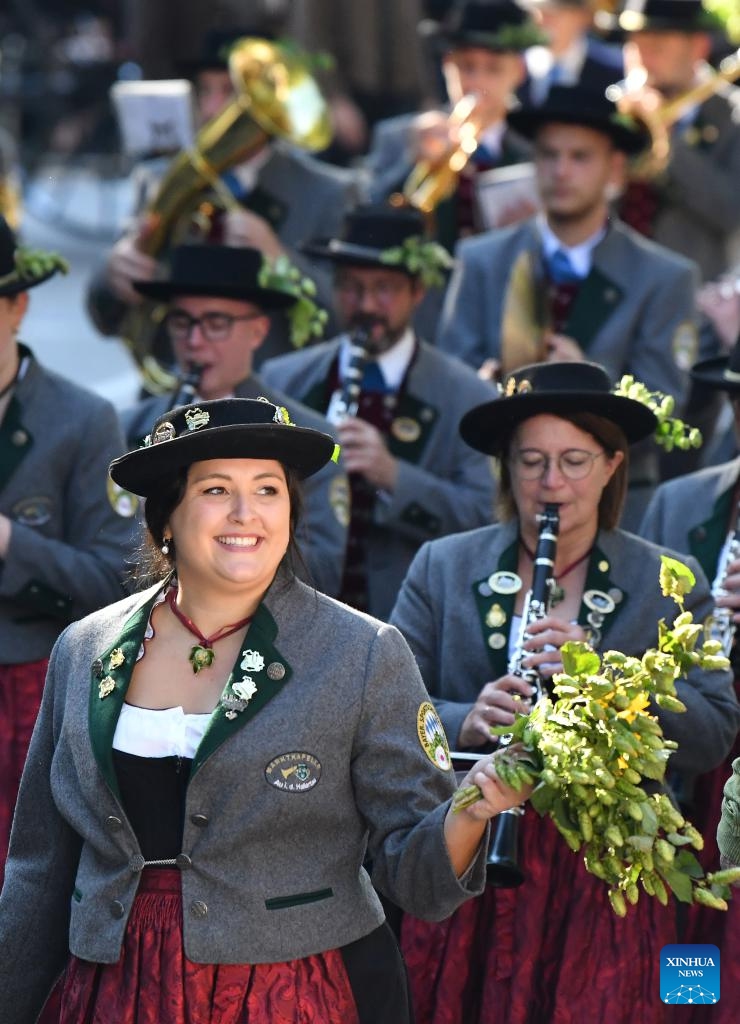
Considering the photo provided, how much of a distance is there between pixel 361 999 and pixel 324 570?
2.72 metres

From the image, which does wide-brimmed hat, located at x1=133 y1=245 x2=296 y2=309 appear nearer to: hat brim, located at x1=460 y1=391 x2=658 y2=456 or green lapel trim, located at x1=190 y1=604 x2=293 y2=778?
hat brim, located at x1=460 y1=391 x2=658 y2=456

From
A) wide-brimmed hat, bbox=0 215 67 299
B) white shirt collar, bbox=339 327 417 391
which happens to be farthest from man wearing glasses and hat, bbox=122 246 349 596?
wide-brimmed hat, bbox=0 215 67 299

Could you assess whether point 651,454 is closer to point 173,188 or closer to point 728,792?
point 173,188

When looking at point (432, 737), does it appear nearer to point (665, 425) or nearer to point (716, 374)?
point (665, 425)

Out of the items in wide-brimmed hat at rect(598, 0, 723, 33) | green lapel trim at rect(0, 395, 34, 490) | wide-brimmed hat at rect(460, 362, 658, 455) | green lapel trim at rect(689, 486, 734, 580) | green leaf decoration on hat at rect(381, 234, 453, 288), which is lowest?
green lapel trim at rect(689, 486, 734, 580)

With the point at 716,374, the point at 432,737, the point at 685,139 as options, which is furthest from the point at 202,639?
the point at 685,139

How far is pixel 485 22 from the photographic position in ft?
36.4

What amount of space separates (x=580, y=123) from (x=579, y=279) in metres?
0.63

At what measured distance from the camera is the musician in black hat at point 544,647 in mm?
5883

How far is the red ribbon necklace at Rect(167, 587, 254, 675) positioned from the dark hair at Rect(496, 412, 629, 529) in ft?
5.12

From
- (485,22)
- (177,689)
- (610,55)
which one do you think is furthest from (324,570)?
(610,55)

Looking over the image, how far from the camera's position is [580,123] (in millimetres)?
9016

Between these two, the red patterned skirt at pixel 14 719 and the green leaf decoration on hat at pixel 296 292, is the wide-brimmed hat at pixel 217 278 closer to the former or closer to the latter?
the green leaf decoration on hat at pixel 296 292

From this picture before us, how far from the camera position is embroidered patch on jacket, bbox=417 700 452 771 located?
4.88 m
